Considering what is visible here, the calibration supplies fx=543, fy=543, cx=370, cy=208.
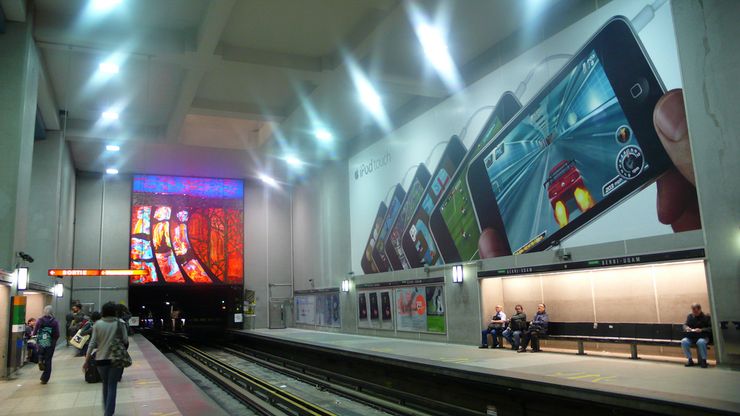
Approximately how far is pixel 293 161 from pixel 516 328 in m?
15.5

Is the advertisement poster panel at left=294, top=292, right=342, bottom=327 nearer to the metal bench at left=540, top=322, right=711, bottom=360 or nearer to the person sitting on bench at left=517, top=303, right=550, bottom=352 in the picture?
the person sitting on bench at left=517, top=303, right=550, bottom=352

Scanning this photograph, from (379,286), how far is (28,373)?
11.3 metres

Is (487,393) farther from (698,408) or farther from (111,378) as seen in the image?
(111,378)

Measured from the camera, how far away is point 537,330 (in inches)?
500

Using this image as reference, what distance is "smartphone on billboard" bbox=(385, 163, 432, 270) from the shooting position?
58.9 ft

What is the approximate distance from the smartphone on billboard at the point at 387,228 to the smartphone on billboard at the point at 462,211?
7.09ft

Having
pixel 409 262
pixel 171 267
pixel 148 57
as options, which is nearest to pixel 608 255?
pixel 409 262

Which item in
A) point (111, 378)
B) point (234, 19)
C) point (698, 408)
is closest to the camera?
point (698, 408)

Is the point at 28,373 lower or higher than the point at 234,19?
lower

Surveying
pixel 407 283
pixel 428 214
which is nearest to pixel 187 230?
pixel 407 283

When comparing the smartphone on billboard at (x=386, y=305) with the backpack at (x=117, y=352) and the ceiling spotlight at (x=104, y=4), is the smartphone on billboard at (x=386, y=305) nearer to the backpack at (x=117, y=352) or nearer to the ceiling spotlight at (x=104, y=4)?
the ceiling spotlight at (x=104, y=4)

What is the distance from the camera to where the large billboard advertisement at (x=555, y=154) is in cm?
1029

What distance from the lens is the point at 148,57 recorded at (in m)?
14.6

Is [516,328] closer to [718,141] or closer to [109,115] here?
[718,141]
